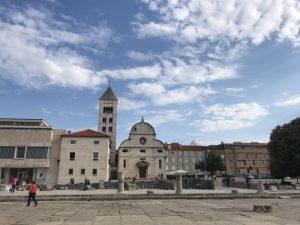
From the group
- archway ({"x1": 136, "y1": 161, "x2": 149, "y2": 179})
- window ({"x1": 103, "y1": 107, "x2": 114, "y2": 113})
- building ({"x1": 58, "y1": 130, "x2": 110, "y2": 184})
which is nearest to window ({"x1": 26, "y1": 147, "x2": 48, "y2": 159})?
building ({"x1": 58, "y1": 130, "x2": 110, "y2": 184})

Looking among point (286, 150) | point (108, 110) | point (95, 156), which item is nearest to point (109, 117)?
point (108, 110)

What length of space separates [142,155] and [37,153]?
75.0 ft

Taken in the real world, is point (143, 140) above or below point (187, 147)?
below

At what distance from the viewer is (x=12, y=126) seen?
4959 cm

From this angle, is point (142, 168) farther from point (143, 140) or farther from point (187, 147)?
point (187, 147)

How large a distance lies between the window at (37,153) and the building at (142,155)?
1853 cm

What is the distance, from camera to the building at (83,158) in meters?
51.7

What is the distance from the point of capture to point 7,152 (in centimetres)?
4847

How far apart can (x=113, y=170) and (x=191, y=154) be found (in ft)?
123

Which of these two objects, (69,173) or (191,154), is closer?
(69,173)

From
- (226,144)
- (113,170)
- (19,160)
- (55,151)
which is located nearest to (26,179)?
(19,160)

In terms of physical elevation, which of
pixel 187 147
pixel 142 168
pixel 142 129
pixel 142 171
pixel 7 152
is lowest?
pixel 142 171

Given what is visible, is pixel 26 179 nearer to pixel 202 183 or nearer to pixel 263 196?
pixel 202 183

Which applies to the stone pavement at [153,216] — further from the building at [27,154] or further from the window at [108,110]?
the window at [108,110]
